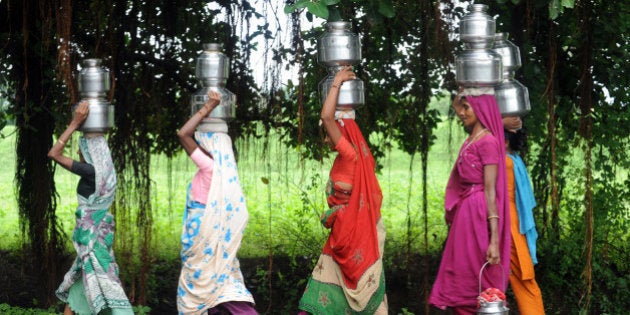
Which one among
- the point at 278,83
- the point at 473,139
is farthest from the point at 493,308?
the point at 278,83

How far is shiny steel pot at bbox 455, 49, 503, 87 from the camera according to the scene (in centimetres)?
514

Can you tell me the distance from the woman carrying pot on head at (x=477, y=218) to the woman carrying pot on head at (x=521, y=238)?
0.32m

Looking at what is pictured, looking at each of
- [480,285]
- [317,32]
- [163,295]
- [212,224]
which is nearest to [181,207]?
[163,295]

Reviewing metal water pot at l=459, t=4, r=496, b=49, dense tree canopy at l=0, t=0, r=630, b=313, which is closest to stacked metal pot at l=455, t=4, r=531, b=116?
metal water pot at l=459, t=4, r=496, b=49

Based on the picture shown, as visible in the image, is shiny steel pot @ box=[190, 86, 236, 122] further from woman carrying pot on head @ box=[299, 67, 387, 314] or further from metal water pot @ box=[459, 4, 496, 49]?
metal water pot @ box=[459, 4, 496, 49]

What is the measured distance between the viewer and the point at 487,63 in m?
5.18

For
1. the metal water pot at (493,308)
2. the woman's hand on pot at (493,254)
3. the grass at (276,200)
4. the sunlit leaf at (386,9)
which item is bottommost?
the grass at (276,200)

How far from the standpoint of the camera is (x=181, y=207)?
37.4ft

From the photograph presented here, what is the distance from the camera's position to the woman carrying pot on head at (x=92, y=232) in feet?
18.6

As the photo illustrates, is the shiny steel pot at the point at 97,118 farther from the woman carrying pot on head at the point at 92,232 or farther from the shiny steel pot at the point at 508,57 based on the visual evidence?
the shiny steel pot at the point at 508,57

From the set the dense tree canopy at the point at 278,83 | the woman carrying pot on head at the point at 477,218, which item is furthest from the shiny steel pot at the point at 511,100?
the dense tree canopy at the point at 278,83

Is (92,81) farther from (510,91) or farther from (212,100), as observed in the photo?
(510,91)

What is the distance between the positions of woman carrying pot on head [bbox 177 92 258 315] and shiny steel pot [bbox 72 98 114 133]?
51 cm

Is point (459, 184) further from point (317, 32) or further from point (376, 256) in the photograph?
point (317, 32)
